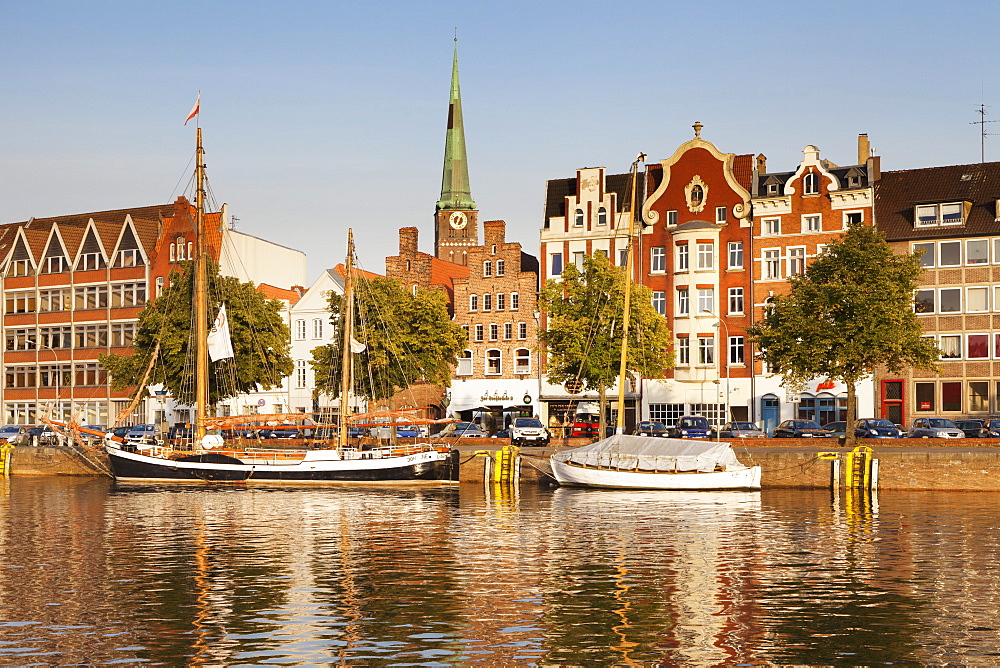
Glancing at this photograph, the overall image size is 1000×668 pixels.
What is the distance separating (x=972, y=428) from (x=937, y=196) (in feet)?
78.2

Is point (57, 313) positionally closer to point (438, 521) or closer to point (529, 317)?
point (529, 317)

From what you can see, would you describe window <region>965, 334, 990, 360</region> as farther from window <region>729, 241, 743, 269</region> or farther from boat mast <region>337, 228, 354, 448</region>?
boat mast <region>337, 228, 354, 448</region>

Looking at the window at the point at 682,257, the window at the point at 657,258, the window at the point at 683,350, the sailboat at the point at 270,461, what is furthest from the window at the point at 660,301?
the sailboat at the point at 270,461

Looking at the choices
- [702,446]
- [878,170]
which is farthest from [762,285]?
[702,446]

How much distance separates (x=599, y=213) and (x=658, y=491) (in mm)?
42654

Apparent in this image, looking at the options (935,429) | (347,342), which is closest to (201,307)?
(347,342)

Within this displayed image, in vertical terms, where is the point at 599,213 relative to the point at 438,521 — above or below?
above

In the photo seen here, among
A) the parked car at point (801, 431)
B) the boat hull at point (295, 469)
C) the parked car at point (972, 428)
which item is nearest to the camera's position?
the boat hull at point (295, 469)

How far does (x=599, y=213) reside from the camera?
108875 mm

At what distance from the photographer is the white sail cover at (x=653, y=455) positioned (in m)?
69.5

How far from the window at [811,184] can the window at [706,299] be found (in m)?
10.8

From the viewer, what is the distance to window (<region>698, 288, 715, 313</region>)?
104375mm

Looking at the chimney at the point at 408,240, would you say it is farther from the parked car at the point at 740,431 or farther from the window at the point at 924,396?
the window at the point at 924,396

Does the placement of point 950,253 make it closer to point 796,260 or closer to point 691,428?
point 796,260
